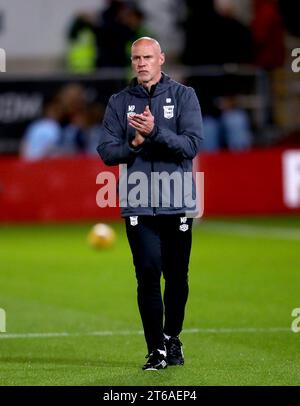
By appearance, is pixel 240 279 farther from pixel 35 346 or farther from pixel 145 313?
pixel 145 313

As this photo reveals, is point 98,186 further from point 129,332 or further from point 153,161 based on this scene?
point 153,161

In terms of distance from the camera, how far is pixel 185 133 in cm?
986

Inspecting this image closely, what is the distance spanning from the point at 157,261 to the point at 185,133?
3.15ft

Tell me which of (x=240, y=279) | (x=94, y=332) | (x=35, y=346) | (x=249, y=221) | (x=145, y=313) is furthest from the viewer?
(x=249, y=221)

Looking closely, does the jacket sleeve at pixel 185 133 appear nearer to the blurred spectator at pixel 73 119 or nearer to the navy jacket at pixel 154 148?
the navy jacket at pixel 154 148

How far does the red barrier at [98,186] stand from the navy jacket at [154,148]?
1386cm

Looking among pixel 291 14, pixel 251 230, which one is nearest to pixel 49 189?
pixel 251 230

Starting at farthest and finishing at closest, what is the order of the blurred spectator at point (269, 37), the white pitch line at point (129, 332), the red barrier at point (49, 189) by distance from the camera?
the blurred spectator at point (269, 37)
the red barrier at point (49, 189)
the white pitch line at point (129, 332)

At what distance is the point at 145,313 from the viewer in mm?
9844

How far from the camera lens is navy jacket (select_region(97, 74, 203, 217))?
9789 mm

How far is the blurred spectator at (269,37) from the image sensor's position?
2548 cm

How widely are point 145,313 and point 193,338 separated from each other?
1978 mm
